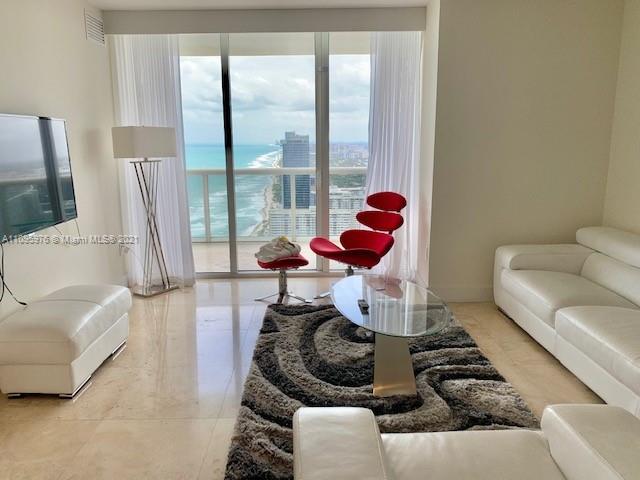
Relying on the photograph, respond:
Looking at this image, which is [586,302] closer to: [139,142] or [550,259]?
[550,259]

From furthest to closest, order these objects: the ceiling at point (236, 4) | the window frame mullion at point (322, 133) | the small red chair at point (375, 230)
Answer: the window frame mullion at point (322, 133) → the small red chair at point (375, 230) → the ceiling at point (236, 4)

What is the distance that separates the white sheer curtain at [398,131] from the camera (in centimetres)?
458

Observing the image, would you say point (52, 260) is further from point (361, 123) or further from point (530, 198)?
point (530, 198)

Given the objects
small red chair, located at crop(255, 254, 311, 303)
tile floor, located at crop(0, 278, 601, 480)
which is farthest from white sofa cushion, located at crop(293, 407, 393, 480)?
small red chair, located at crop(255, 254, 311, 303)

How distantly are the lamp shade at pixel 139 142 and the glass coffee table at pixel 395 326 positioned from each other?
7.32ft

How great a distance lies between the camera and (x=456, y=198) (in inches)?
165

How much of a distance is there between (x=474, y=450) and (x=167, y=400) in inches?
71.2

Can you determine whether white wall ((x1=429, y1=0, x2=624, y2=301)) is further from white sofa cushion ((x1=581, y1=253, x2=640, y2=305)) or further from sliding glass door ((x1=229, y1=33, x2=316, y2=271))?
sliding glass door ((x1=229, y1=33, x2=316, y2=271))

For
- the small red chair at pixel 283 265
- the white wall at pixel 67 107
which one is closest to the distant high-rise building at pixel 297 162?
the small red chair at pixel 283 265

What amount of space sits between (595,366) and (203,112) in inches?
158

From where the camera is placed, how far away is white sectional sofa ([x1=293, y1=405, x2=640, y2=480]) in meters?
1.31

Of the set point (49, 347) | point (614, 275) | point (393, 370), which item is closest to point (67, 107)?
point (49, 347)

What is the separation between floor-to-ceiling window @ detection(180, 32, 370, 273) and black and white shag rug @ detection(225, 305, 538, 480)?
1.71m

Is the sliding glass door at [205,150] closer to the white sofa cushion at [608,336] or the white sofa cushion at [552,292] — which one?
the white sofa cushion at [552,292]
